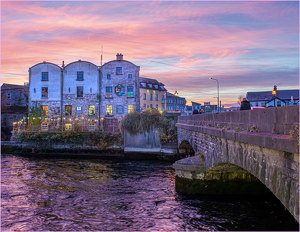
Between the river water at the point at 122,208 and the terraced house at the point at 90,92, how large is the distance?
27.3 metres

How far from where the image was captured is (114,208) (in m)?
15.6

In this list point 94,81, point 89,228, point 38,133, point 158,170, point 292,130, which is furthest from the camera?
point 94,81

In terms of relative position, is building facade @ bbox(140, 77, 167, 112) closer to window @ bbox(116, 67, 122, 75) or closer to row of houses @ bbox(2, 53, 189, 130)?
row of houses @ bbox(2, 53, 189, 130)

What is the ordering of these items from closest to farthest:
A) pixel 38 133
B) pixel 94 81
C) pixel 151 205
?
pixel 151 205
pixel 38 133
pixel 94 81

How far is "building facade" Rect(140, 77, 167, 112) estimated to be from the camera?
5828cm

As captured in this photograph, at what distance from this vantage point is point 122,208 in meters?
15.5

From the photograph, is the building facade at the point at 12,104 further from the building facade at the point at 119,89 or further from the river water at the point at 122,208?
the river water at the point at 122,208

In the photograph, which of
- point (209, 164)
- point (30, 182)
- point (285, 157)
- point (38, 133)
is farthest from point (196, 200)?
point (38, 133)

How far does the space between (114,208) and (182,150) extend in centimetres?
2058

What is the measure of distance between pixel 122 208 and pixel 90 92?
3650cm

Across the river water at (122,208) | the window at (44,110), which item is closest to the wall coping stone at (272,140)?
the river water at (122,208)

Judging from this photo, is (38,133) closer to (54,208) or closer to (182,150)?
(182,150)

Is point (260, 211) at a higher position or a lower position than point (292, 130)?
lower

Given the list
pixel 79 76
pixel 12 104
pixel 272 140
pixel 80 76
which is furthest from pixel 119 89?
pixel 272 140
